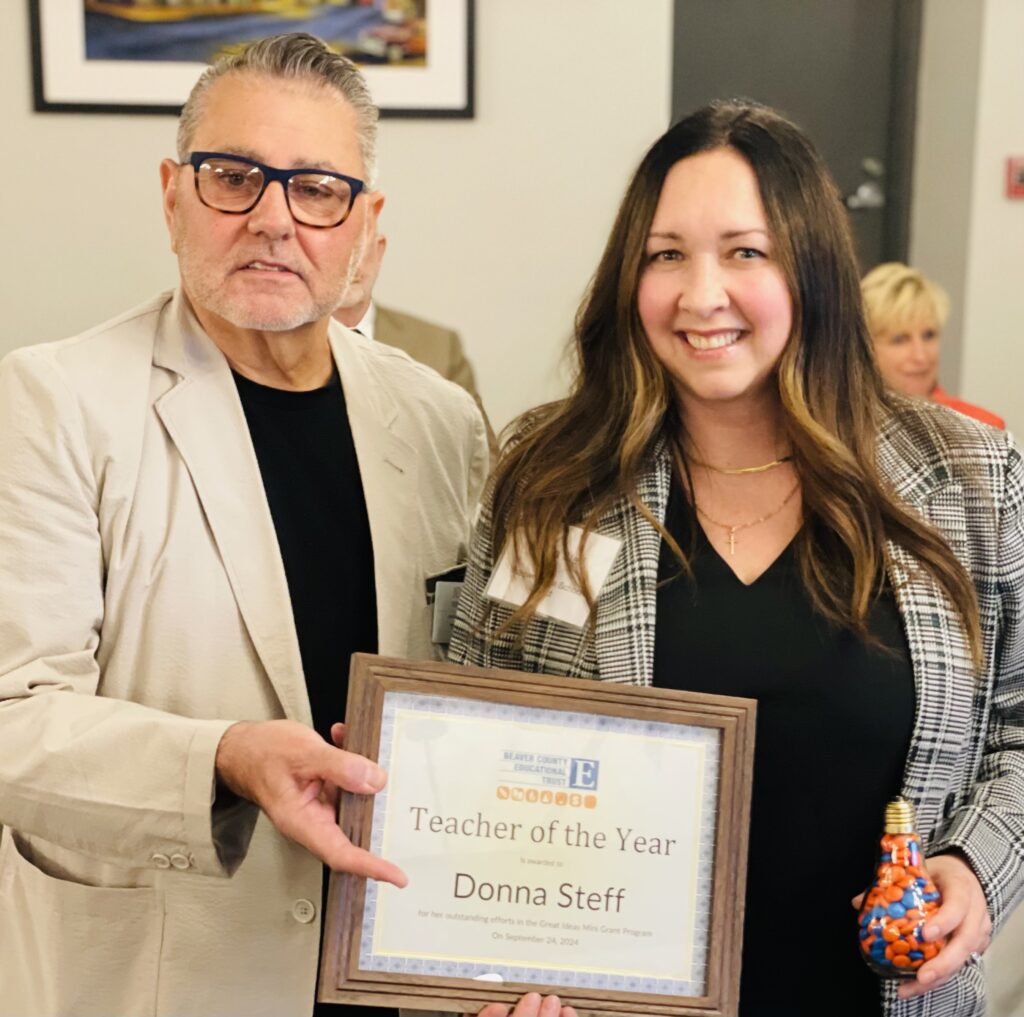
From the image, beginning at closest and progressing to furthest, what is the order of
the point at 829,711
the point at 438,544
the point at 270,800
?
the point at 270,800 → the point at 829,711 → the point at 438,544

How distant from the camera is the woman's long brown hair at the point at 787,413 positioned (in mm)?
1449

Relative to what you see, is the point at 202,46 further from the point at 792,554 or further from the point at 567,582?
the point at 792,554

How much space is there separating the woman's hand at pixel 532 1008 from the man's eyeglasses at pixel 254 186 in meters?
0.96

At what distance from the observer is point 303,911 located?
1542 millimetres

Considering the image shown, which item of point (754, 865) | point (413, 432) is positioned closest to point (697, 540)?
point (754, 865)

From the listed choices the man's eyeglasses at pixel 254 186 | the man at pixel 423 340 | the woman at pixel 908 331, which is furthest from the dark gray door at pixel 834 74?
the man's eyeglasses at pixel 254 186

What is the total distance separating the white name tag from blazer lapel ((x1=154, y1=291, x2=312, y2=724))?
273mm

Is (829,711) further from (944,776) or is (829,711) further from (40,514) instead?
(40,514)

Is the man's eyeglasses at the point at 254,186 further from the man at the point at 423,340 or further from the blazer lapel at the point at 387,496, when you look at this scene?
the man at the point at 423,340

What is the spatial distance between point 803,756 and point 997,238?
3.69 metres

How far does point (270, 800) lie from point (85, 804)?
0.80ft

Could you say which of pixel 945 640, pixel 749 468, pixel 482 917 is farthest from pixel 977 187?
pixel 482 917

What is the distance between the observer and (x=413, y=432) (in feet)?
5.90

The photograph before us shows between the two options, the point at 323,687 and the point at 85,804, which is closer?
the point at 85,804
